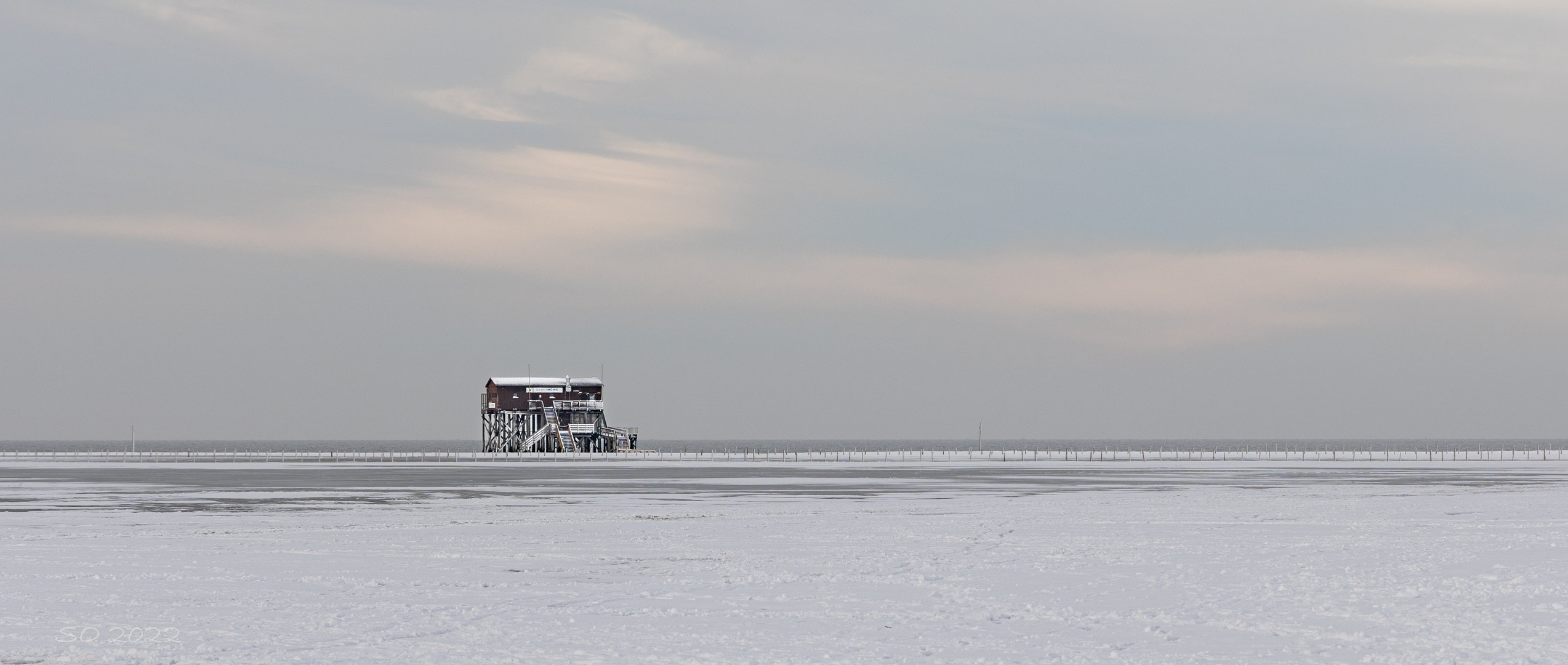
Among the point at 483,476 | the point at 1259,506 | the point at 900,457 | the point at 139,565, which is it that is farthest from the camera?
the point at 900,457

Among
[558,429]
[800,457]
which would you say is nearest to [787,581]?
Answer: [800,457]

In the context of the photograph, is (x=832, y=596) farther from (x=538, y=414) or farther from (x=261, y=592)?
(x=538, y=414)

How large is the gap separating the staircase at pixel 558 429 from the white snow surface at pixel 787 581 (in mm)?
82568

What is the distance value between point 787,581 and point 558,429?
362 feet

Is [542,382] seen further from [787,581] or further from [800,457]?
[787,581]

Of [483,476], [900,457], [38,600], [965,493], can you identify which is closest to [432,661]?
[38,600]

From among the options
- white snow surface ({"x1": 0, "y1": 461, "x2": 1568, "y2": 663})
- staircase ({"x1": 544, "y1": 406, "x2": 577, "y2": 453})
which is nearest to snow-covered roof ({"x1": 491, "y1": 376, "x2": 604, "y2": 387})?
staircase ({"x1": 544, "y1": 406, "x2": 577, "y2": 453})

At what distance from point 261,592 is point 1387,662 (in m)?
15.5

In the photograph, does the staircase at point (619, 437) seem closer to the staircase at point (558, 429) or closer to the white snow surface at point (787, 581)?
the staircase at point (558, 429)

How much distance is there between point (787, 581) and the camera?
2166 centimetres

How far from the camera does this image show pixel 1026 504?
142ft

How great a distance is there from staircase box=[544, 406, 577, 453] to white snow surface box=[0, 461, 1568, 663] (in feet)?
271

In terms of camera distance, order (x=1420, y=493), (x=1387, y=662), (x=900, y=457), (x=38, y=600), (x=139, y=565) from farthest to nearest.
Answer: (x=900, y=457) < (x=1420, y=493) < (x=139, y=565) < (x=38, y=600) < (x=1387, y=662)

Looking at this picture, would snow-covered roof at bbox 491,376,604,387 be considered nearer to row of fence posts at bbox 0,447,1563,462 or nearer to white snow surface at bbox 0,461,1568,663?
row of fence posts at bbox 0,447,1563,462
